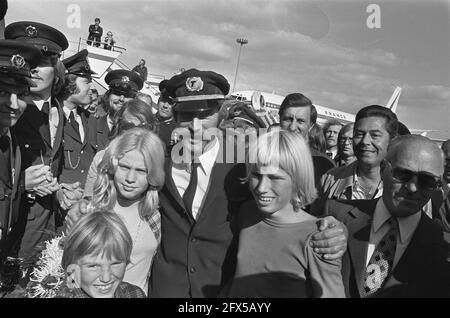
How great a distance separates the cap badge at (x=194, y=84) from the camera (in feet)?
9.95

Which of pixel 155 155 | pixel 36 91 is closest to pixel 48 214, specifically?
pixel 36 91

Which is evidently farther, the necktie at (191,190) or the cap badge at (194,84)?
the cap badge at (194,84)

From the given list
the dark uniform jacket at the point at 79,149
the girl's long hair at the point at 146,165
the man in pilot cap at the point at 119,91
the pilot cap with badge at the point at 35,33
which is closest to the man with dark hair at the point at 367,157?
the girl's long hair at the point at 146,165

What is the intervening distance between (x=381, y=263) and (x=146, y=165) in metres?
1.53

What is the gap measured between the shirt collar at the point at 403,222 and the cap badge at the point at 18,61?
2485 mm

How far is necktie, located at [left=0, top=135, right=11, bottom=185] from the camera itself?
109 inches

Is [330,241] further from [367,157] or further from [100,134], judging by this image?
[100,134]

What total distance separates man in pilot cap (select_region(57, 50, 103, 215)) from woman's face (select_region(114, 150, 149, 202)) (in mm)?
1533

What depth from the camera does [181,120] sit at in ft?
9.67

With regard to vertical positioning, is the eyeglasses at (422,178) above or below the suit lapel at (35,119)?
below

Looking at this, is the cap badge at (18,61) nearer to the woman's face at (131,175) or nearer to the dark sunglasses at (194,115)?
the woman's face at (131,175)
